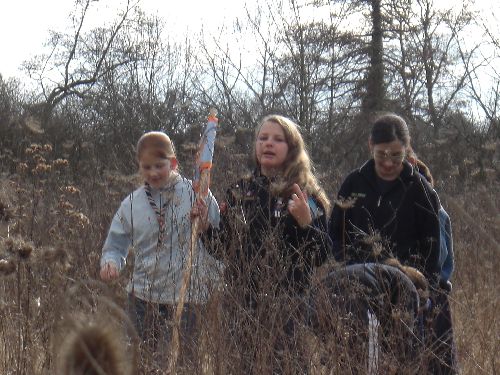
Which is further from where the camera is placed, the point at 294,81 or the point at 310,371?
the point at 294,81

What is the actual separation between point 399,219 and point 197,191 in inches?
34.2

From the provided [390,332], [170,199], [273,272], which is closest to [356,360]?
[390,332]

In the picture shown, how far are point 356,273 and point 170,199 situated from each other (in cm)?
78

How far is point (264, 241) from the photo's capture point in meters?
3.75

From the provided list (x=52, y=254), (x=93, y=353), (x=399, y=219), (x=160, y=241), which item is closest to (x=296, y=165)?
(x=399, y=219)

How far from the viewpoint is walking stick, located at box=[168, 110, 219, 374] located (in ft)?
10.7

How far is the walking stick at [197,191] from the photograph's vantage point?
3.27 metres

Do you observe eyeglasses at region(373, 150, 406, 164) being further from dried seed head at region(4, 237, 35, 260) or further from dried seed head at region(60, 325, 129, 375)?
dried seed head at region(60, 325, 129, 375)

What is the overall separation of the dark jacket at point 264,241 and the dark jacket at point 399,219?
0.11m

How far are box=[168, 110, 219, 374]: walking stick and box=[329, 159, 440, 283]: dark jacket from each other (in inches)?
22.6

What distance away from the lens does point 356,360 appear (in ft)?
11.0

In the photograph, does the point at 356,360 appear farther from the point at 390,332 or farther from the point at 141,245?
the point at 141,245

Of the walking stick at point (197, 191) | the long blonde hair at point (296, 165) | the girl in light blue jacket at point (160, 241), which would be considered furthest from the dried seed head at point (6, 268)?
the long blonde hair at point (296, 165)

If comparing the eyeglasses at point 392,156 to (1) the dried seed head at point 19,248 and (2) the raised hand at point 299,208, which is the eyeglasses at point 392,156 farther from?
(1) the dried seed head at point 19,248
